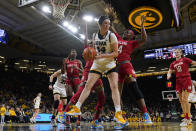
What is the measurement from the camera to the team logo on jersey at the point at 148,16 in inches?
317

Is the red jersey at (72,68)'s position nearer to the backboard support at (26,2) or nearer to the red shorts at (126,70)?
the red shorts at (126,70)

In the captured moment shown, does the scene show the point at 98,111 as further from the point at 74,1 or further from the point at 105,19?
the point at 74,1

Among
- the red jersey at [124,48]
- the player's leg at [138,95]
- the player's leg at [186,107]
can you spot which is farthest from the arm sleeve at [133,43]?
the player's leg at [186,107]

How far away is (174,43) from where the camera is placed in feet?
66.5

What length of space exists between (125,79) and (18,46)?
55.1 feet

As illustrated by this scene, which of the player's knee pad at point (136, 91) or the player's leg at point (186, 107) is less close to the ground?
the player's knee pad at point (136, 91)

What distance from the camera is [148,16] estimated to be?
8820 mm

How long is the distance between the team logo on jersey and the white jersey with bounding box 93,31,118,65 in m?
5.13

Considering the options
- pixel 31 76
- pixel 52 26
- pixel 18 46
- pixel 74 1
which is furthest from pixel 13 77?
pixel 74 1

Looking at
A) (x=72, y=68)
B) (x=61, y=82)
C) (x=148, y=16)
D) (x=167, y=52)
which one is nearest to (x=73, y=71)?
(x=72, y=68)

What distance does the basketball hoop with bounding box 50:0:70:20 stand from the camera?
8156mm

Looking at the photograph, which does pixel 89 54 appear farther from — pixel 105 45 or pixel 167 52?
pixel 167 52

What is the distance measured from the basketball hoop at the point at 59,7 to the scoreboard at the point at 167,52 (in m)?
13.4

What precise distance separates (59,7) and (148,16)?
404 cm
